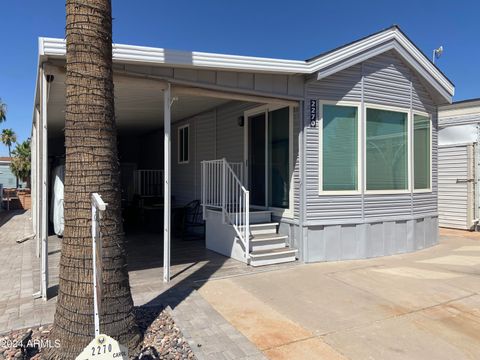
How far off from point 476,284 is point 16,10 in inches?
319

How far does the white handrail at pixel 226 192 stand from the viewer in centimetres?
629

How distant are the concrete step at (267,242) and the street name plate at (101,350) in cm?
387

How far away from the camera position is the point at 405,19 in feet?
33.1

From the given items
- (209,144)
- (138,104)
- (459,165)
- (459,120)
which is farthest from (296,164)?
(459,120)

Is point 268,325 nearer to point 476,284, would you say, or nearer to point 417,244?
point 476,284

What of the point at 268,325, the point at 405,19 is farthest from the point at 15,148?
the point at 268,325

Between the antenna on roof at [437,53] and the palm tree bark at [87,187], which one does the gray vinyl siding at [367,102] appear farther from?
the antenna on roof at [437,53]

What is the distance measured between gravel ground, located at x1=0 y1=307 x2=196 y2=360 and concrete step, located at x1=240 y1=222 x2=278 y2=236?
293 centimetres

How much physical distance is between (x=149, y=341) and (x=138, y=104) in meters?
5.14

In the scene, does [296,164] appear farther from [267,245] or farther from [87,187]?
[87,187]

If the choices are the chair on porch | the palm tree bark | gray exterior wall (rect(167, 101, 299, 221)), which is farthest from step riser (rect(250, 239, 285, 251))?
the palm tree bark

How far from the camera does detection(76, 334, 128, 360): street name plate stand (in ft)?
6.92

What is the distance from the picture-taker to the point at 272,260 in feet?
19.0

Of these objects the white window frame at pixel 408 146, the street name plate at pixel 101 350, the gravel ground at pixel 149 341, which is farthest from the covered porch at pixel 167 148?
the street name plate at pixel 101 350
